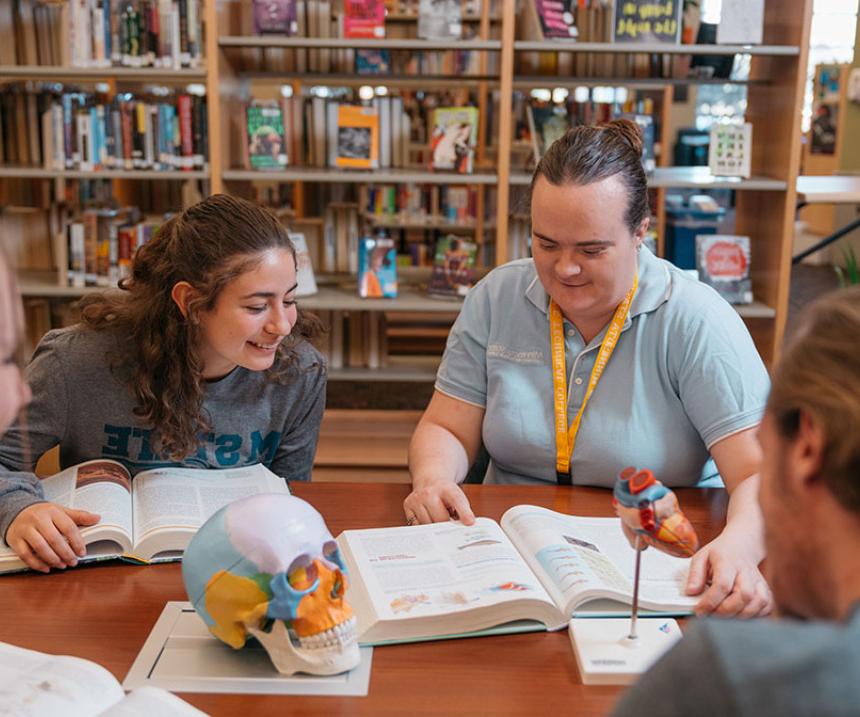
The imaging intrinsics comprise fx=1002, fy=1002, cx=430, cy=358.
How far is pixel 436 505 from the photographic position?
4.98 feet

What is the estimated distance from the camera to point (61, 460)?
5.91 feet

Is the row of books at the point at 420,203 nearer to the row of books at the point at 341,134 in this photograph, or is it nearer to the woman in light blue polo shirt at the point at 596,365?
the row of books at the point at 341,134

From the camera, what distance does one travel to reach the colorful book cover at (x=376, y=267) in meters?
3.68

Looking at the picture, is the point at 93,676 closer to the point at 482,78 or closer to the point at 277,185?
the point at 482,78

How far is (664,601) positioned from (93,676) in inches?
26.7

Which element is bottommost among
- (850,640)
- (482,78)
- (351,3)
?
(850,640)

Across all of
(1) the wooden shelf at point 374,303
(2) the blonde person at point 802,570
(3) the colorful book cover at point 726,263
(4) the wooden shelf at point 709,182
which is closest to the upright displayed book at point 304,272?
(1) the wooden shelf at point 374,303

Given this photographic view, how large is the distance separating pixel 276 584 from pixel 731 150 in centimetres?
299

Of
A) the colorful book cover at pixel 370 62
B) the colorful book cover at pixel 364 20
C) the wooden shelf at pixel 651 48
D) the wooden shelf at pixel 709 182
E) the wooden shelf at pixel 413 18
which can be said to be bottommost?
the wooden shelf at pixel 709 182

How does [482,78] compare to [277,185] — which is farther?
[277,185]

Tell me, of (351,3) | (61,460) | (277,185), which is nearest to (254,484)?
(61,460)

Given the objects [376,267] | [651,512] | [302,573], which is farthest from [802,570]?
[376,267]

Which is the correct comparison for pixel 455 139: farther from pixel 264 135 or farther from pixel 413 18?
pixel 413 18

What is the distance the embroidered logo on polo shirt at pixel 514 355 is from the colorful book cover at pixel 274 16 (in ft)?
6.66
